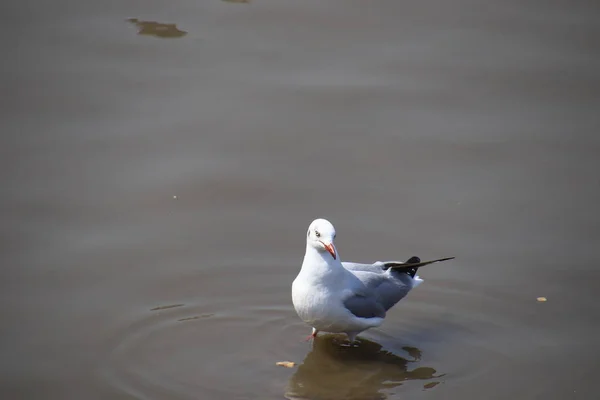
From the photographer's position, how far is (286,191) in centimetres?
787

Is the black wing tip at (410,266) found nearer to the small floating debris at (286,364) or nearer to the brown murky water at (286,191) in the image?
the brown murky water at (286,191)

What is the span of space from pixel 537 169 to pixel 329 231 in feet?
11.8

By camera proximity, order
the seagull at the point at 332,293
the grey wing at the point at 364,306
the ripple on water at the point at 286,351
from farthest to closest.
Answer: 1. the grey wing at the point at 364,306
2. the seagull at the point at 332,293
3. the ripple on water at the point at 286,351

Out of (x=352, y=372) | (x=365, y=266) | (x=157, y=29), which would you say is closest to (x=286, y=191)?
(x=365, y=266)

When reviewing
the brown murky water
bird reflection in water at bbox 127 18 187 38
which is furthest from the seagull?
bird reflection in water at bbox 127 18 187 38

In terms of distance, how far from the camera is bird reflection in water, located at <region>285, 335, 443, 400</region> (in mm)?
5531

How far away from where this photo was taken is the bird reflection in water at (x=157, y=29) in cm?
1023

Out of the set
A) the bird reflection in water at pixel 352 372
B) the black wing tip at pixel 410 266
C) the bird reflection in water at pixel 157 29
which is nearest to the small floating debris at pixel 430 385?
the bird reflection in water at pixel 352 372

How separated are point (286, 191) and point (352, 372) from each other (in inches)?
98.5

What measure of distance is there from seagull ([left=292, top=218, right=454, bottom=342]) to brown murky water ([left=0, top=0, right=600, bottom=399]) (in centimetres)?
28

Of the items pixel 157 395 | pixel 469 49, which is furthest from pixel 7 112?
pixel 469 49

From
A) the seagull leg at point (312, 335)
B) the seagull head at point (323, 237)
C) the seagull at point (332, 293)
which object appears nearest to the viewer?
the seagull head at point (323, 237)

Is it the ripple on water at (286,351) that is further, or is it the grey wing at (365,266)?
the grey wing at (365,266)

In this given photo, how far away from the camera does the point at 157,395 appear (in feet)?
17.3
